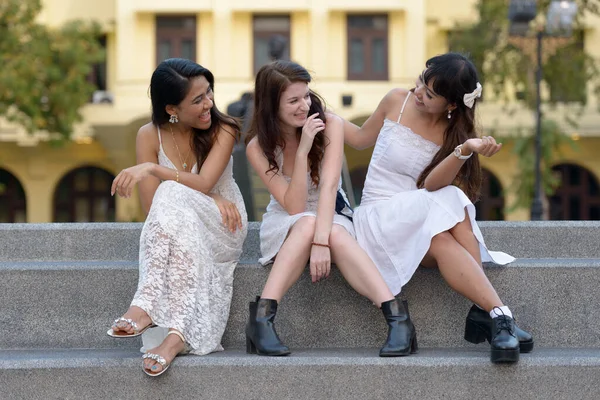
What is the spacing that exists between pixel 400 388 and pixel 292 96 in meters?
1.45

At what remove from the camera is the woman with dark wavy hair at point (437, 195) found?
4.66m

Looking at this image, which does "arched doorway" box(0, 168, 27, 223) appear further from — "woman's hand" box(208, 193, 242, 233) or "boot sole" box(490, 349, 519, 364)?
"boot sole" box(490, 349, 519, 364)

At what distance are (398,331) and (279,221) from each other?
817 millimetres

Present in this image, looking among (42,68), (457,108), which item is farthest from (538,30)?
(457,108)

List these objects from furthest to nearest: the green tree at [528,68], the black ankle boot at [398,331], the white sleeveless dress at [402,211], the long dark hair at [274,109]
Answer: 1. the green tree at [528,68]
2. the long dark hair at [274,109]
3. the white sleeveless dress at [402,211]
4. the black ankle boot at [398,331]

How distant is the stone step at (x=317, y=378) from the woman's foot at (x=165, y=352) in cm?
5

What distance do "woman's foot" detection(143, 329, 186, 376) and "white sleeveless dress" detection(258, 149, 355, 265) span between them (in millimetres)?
665

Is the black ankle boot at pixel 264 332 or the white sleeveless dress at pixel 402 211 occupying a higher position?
the white sleeveless dress at pixel 402 211

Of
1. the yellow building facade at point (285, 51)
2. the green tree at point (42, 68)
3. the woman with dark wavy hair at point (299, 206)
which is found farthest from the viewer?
the yellow building facade at point (285, 51)

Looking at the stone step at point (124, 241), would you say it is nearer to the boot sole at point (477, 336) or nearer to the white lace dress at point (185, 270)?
the white lace dress at point (185, 270)

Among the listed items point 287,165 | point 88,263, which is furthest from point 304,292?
point 88,263

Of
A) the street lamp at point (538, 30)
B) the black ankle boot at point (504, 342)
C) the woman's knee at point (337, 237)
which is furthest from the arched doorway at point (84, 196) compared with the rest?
the black ankle boot at point (504, 342)

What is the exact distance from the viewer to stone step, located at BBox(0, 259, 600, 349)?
16.3ft

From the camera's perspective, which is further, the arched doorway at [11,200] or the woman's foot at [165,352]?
the arched doorway at [11,200]
